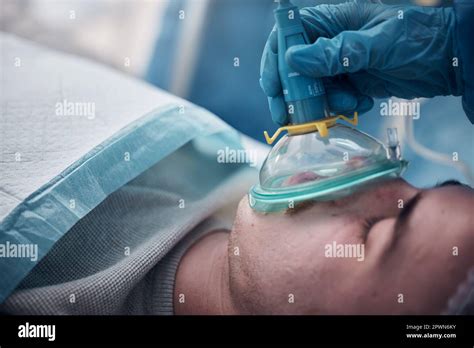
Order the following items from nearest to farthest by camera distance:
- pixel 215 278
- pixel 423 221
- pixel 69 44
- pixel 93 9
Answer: pixel 423 221 → pixel 215 278 → pixel 93 9 → pixel 69 44

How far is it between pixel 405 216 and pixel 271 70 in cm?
31

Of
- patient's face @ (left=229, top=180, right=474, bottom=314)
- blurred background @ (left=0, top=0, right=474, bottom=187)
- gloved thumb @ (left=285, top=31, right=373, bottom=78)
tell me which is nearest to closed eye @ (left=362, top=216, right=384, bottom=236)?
patient's face @ (left=229, top=180, right=474, bottom=314)

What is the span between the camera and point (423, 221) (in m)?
0.81

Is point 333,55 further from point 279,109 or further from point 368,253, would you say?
point 368,253

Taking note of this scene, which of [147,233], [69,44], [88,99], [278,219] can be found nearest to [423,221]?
[278,219]

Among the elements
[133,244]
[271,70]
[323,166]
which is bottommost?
[133,244]

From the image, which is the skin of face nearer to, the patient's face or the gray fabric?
the patient's face

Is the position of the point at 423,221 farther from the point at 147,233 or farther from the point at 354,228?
the point at 147,233

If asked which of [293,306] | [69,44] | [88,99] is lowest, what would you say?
[293,306]

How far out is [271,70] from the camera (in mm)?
875

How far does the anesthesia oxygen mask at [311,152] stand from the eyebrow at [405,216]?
52 millimetres

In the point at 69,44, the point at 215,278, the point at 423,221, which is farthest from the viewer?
the point at 69,44

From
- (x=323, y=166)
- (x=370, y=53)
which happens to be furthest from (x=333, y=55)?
(x=323, y=166)

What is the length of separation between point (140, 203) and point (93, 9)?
387mm
